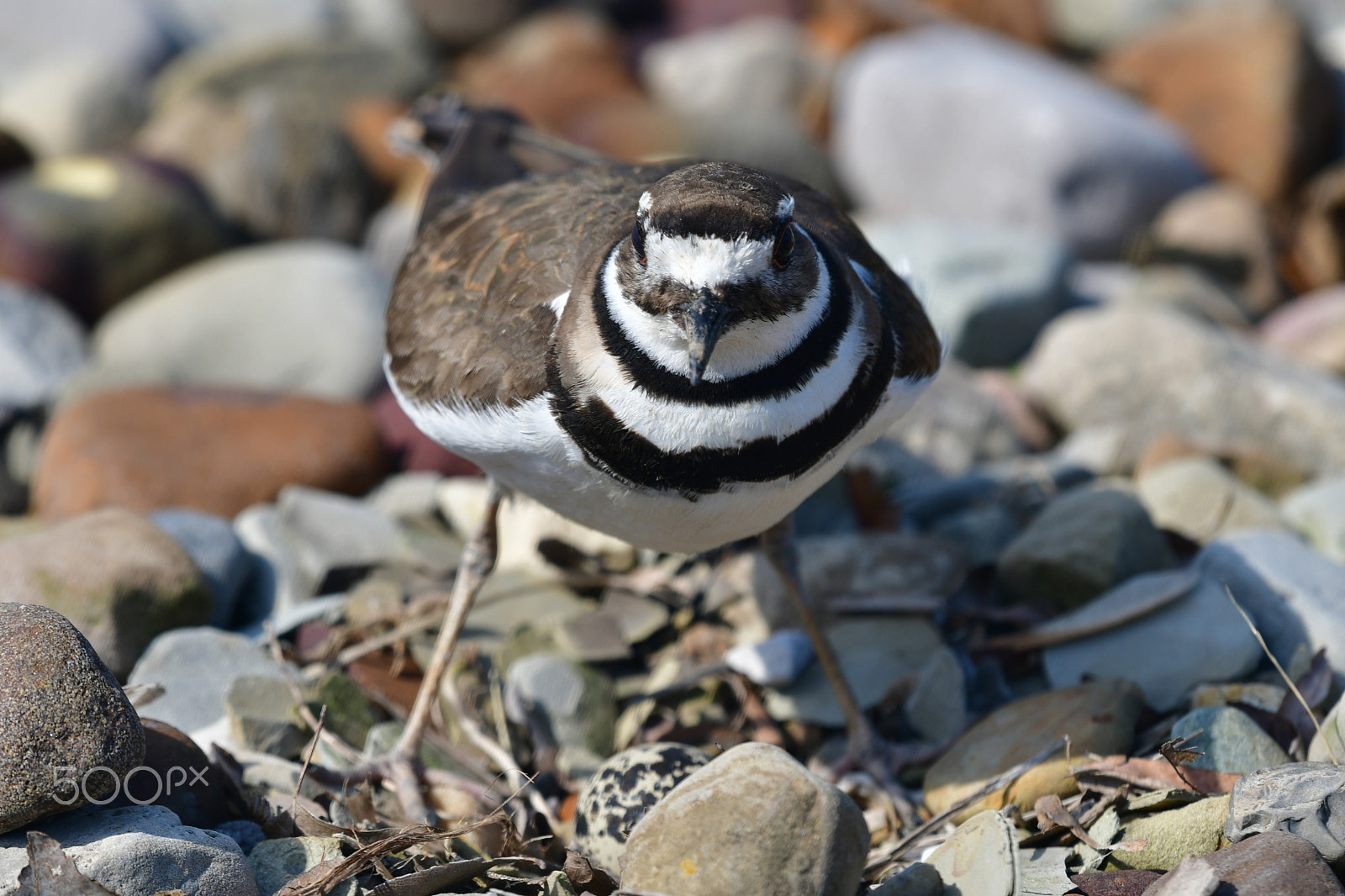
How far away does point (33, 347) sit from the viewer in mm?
7438

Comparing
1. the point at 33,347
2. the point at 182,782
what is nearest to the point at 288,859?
the point at 182,782

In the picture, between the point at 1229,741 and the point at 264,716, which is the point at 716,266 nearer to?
the point at 1229,741

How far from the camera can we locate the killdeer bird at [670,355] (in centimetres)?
350

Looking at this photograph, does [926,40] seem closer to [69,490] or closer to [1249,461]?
[1249,461]

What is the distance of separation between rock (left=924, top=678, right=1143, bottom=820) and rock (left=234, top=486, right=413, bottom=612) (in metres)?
2.70

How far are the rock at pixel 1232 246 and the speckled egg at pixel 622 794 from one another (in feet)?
22.4

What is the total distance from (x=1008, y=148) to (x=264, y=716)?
717cm

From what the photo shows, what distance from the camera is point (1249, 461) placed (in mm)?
6262

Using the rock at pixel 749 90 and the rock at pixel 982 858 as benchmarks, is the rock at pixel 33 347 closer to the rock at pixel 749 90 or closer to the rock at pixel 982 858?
the rock at pixel 749 90

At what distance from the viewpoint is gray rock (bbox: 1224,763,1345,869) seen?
A: 3336 millimetres

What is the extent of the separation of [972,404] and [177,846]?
4.87 m

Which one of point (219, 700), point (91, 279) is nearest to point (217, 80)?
point (91, 279)

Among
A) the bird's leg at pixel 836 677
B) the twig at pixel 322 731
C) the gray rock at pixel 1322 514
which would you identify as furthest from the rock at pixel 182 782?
the gray rock at pixel 1322 514

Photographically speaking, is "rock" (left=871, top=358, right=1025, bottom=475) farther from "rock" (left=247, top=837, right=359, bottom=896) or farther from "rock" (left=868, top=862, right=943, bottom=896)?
"rock" (left=247, top=837, right=359, bottom=896)
